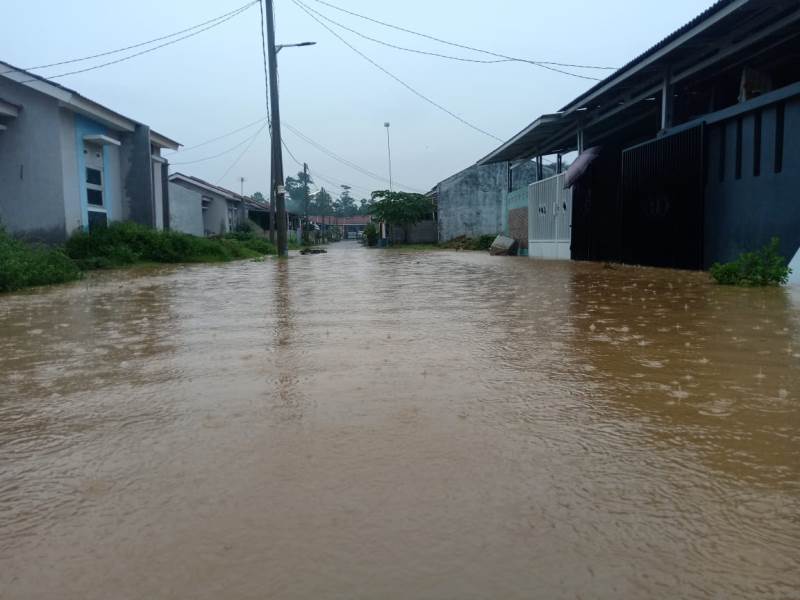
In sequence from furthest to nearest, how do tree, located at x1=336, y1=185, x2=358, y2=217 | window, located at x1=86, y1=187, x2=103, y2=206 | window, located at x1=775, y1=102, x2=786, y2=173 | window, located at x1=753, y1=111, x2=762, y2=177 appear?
1. tree, located at x1=336, y1=185, x2=358, y2=217
2. window, located at x1=86, y1=187, x2=103, y2=206
3. window, located at x1=753, y1=111, x2=762, y2=177
4. window, located at x1=775, y1=102, x2=786, y2=173

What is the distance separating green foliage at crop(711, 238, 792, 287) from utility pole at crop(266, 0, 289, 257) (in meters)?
14.7

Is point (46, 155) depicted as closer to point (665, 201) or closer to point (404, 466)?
point (665, 201)

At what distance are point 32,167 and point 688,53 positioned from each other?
1476 centimetres

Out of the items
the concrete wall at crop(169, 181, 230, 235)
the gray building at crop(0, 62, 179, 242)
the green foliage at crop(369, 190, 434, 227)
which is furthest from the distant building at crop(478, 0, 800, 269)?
the green foliage at crop(369, 190, 434, 227)

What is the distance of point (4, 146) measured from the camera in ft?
50.9

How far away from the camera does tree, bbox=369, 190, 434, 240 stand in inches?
1681

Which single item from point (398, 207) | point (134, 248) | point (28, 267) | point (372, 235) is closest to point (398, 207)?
point (398, 207)

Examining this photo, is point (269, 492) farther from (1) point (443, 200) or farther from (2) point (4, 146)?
(1) point (443, 200)

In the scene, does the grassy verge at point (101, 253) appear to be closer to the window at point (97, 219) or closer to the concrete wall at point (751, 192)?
the window at point (97, 219)

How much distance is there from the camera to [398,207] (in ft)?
140

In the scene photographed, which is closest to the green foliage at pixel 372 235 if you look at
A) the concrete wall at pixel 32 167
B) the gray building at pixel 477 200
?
the gray building at pixel 477 200

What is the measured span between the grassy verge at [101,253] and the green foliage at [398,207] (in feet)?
68.6

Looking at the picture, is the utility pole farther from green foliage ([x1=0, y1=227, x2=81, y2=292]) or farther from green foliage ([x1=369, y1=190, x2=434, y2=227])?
green foliage ([x1=369, y1=190, x2=434, y2=227])

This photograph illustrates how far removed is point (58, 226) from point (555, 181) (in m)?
13.1
